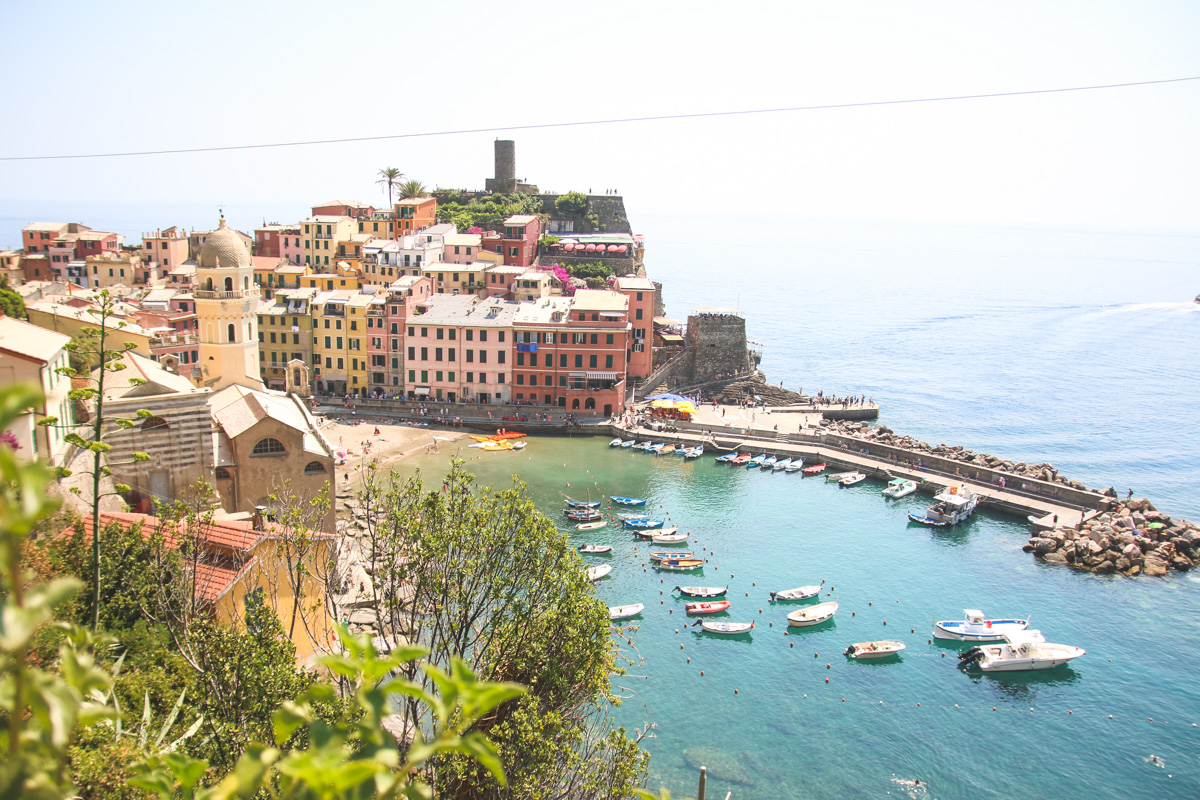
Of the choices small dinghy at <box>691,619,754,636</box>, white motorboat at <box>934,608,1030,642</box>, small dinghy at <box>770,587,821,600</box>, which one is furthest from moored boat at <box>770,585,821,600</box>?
white motorboat at <box>934,608,1030,642</box>

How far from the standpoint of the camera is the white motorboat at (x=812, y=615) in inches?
1257

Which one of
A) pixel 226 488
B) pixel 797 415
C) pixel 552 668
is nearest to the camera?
pixel 552 668

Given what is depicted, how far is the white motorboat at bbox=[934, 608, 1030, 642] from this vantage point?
103 feet

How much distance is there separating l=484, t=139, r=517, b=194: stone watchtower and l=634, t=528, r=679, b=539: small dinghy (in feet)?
202

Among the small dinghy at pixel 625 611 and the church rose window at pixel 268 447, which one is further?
the small dinghy at pixel 625 611

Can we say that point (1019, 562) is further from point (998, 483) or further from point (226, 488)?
point (226, 488)

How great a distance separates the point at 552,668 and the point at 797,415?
162ft

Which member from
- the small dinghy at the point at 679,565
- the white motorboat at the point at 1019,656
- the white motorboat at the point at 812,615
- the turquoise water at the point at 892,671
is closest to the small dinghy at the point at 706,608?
the turquoise water at the point at 892,671

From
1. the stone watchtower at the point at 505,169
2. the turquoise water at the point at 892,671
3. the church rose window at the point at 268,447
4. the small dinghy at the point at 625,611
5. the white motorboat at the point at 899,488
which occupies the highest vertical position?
the stone watchtower at the point at 505,169

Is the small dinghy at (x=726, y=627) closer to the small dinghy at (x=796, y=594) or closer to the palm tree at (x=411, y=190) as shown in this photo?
the small dinghy at (x=796, y=594)

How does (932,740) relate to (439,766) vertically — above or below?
below

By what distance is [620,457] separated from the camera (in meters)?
51.5

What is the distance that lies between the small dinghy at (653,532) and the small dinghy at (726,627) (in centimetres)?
786

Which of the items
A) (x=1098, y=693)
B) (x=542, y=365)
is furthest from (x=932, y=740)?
(x=542, y=365)
